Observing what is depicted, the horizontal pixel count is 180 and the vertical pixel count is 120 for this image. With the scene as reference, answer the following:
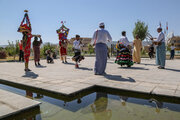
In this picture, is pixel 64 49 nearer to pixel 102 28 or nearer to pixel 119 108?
pixel 102 28

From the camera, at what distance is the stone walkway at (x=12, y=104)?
231 cm

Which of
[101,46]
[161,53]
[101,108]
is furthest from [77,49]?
[101,108]

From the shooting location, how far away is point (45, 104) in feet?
10.2

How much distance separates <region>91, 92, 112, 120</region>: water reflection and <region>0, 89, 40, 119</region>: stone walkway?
1015 mm

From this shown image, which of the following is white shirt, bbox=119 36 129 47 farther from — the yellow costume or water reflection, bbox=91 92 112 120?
water reflection, bbox=91 92 112 120

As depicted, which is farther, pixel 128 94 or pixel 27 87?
pixel 27 87

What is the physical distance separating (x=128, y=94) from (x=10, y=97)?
242 cm

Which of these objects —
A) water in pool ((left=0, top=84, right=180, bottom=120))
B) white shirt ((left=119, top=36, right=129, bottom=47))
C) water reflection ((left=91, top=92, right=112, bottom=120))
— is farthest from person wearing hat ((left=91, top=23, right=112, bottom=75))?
water in pool ((left=0, top=84, right=180, bottom=120))

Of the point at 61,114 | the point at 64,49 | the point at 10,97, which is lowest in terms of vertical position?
the point at 61,114

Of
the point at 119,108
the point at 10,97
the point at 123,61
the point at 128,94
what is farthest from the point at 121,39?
the point at 10,97

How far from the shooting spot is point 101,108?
2861mm

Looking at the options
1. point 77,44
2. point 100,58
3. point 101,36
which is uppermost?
point 101,36

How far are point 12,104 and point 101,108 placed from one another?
1.53m

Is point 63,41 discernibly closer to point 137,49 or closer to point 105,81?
point 137,49
